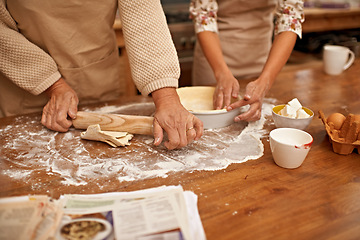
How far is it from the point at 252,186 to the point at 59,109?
0.75 metres

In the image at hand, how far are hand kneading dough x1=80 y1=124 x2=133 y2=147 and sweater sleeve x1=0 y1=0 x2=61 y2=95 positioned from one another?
31 cm

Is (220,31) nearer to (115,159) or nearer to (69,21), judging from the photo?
(69,21)

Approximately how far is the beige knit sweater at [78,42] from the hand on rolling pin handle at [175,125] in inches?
3.8

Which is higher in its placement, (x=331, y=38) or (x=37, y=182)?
(x=37, y=182)

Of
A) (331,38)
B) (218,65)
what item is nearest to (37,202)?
(218,65)

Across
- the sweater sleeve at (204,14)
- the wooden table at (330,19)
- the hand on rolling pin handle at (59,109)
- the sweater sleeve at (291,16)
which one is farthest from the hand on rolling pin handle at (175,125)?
the wooden table at (330,19)

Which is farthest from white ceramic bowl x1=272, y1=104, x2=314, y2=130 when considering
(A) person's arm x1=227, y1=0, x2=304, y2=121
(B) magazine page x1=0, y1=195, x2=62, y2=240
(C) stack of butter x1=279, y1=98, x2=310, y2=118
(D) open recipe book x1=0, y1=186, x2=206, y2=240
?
(B) magazine page x1=0, y1=195, x2=62, y2=240

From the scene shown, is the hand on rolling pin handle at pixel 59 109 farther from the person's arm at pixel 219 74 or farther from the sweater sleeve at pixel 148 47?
the person's arm at pixel 219 74

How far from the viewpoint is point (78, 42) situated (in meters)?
1.31

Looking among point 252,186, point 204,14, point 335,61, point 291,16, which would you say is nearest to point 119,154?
point 252,186

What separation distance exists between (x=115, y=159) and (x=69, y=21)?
647 mm

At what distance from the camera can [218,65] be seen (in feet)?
4.58

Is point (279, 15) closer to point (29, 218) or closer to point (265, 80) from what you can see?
point (265, 80)

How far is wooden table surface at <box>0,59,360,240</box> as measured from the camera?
679 millimetres
